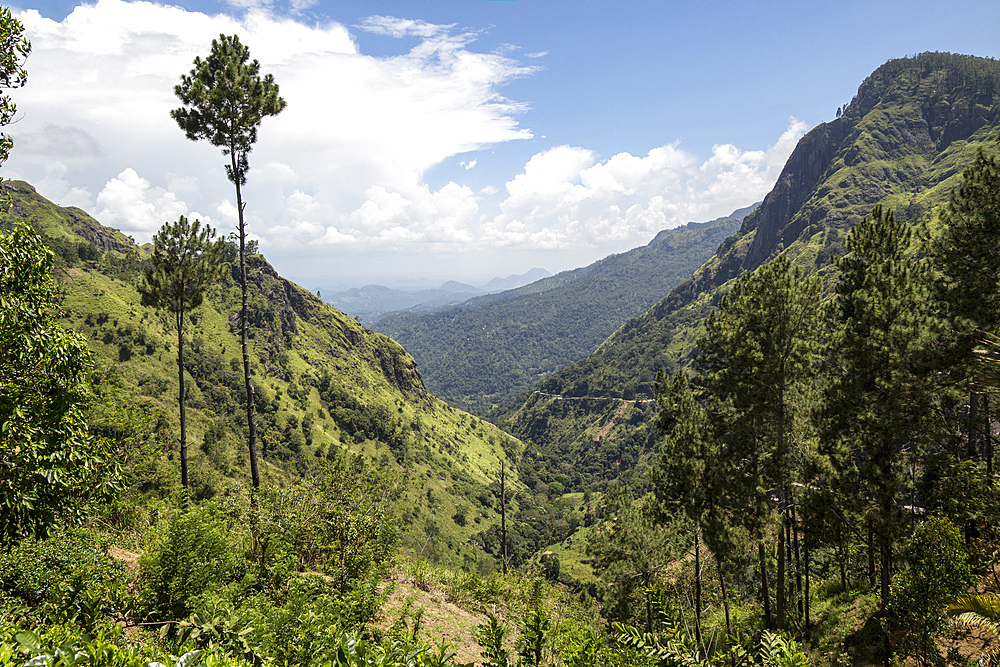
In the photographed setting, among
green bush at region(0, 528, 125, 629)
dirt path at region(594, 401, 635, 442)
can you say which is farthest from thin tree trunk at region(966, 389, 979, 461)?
dirt path at region(594, 401, 635, 442)

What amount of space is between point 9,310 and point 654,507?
63.2ft

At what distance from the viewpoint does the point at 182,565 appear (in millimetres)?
7645

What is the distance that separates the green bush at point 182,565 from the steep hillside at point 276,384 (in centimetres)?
2428

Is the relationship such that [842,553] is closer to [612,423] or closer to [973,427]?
[973,427]

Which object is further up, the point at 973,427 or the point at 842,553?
the point at 973,427

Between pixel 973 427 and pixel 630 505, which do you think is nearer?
pixel 973 427

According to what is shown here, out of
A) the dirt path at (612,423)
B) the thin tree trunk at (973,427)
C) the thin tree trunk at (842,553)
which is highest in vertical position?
the thin tree trunk at (973,427)

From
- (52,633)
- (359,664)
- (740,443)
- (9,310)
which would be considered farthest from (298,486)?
(740,443)

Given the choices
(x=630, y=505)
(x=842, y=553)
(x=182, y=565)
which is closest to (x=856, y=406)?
(x=842, y=553)

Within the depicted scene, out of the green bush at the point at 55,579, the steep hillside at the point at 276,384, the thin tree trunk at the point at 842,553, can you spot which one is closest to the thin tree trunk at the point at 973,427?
the thin tree trunk at the point at 842,553

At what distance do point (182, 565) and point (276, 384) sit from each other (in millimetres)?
103305

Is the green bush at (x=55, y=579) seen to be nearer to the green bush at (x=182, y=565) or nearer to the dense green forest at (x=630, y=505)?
the dense green forest at (x=630, y=505)

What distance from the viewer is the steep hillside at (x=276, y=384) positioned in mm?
64750

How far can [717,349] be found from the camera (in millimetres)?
17109
